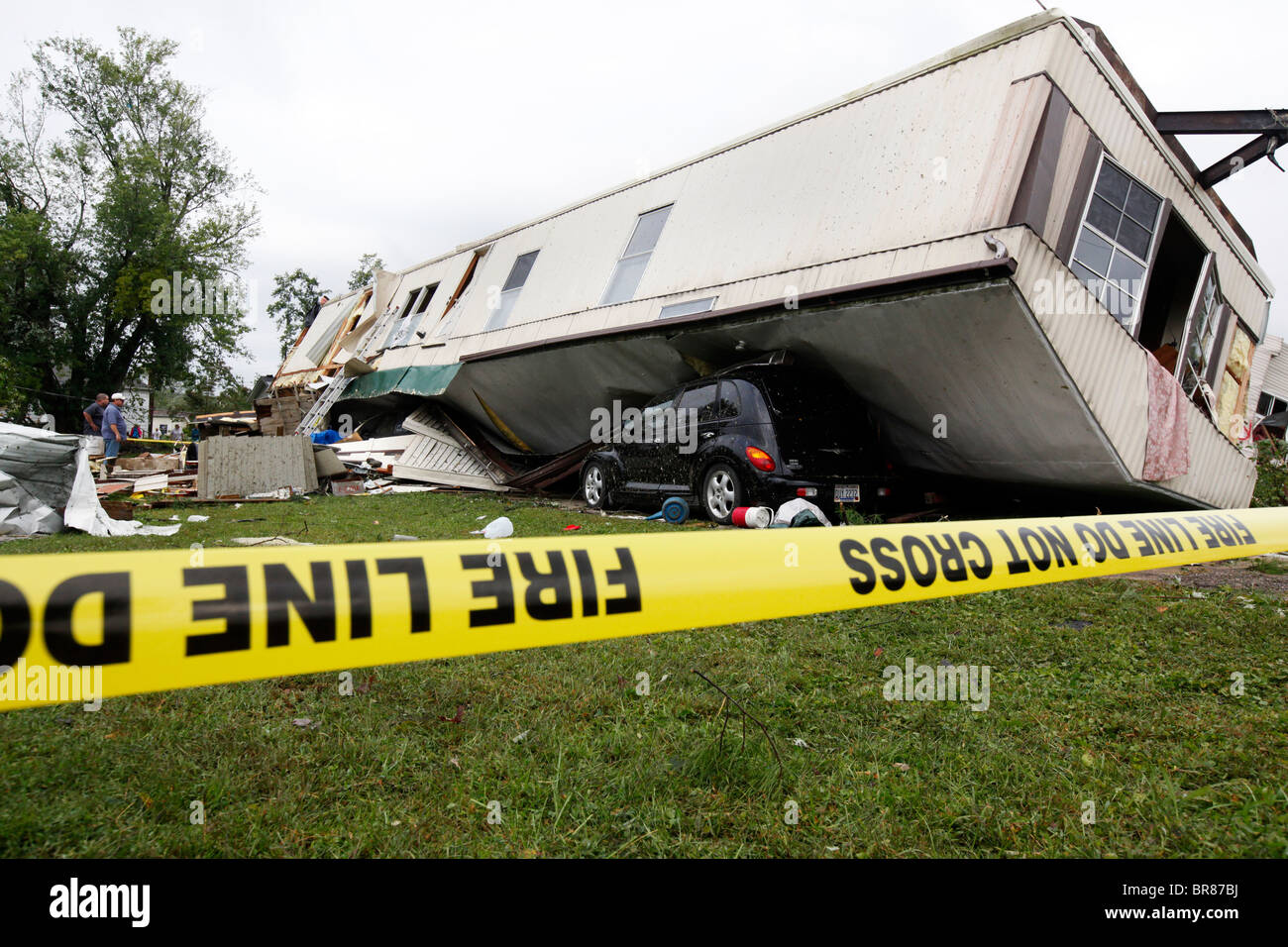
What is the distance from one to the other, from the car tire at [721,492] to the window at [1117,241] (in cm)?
407

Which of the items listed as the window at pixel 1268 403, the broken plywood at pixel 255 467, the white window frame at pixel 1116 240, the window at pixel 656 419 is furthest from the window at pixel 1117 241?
the window at pixel 1268 403

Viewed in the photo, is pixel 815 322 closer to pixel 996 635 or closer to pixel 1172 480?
pixel 1172 480

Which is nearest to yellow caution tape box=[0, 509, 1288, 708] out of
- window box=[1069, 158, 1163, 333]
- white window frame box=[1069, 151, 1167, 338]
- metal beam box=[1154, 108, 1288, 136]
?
white window frame box=[1069, 151, 1167, 338]

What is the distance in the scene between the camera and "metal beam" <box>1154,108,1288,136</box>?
780cm

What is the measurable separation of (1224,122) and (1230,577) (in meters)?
5.63

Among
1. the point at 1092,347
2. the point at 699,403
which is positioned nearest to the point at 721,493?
the point at 699,403

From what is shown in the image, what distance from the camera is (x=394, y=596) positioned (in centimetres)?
150

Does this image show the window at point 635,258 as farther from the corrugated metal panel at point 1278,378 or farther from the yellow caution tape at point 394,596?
the corrugated metal panel at point 1278,378

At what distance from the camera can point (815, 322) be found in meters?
7.98

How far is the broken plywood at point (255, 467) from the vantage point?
1164 cm

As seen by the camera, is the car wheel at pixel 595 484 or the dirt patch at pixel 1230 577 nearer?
the dirt patch at pixel 1230 577

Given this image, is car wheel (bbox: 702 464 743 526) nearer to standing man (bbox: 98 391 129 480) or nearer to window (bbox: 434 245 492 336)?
window (bbox: 434 245 492 336)

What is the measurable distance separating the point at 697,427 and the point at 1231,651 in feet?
19.4
